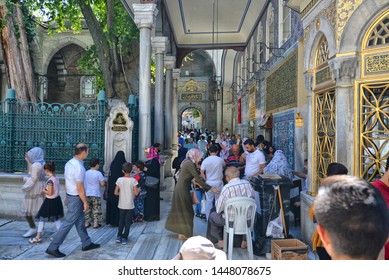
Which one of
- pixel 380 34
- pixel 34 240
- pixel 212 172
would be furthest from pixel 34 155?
pixel 380 34

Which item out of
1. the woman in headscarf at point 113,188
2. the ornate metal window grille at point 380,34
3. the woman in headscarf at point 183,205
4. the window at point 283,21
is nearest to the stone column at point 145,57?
the woman in headscarf at point 113,188

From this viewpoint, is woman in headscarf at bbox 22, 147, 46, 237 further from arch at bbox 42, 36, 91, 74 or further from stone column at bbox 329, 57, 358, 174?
arch at bbox 42, 36, 91, 74

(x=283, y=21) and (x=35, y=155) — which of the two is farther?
(x=283, y=21)

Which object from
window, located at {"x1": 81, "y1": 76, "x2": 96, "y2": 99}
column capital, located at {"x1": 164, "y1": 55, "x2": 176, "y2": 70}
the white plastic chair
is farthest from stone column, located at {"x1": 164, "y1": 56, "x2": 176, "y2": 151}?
window, located at {"x1": 81, "y1": 76, "x2": 96, "y2": 99}

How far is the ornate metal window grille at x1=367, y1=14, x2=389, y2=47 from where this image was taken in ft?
10.8

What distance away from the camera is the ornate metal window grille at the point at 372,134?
3.34 metres

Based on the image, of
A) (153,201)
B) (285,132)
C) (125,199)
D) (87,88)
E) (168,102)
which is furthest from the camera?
(87,88)

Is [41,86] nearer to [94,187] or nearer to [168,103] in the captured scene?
[168,103]

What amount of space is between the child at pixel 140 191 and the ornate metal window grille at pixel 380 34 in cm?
360

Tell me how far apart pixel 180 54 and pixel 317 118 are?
39.1 ft

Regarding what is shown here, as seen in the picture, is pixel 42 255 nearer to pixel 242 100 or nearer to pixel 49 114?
pixel 49 114

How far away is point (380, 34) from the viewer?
334 centimetres

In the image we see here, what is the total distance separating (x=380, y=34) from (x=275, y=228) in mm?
2452

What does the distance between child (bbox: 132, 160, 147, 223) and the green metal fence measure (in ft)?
5.18
